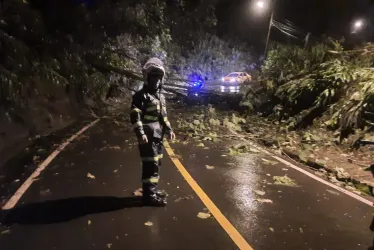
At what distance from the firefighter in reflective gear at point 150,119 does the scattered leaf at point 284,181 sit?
259 cm

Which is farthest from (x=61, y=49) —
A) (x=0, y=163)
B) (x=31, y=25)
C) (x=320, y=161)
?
(x=320, y=161)

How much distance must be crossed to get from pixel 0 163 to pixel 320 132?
897cm

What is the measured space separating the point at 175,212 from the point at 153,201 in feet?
1.33

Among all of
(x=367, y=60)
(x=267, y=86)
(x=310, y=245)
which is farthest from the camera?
(x=267, y=86)

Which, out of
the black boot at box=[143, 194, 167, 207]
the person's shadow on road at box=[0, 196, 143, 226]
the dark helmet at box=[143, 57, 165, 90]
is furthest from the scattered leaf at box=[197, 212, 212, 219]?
the dark helmet at box=[143, 57, 165, 90]

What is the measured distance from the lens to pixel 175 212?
559cm

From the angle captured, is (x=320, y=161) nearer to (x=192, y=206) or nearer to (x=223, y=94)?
(x=192, y=206)

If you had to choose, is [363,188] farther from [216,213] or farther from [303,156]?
[216,213]

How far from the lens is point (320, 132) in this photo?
12031 millimetres

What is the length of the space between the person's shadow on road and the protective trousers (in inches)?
12.1

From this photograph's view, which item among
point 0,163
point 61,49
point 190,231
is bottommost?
point 0,163

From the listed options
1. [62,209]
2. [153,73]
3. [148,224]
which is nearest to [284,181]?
[148,224]

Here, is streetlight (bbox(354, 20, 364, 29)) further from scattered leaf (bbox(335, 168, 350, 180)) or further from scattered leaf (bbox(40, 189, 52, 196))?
scattered leaf (bbox(40, 189, 52, 196))

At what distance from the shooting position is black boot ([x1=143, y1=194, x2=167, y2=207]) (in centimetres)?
579
